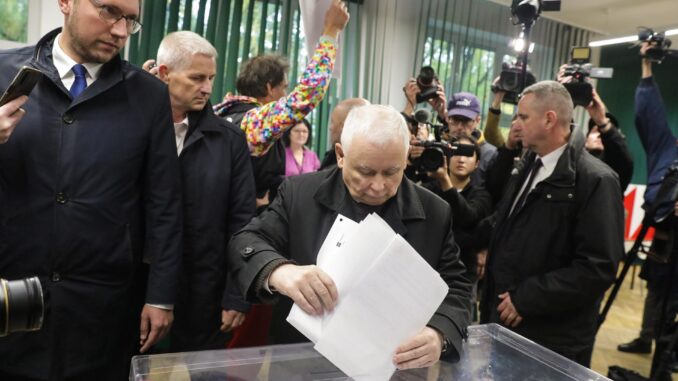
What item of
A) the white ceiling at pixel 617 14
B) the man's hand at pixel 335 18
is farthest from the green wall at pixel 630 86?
the man's hand at pixel 335 18

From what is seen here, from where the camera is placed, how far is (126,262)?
4.22 ft

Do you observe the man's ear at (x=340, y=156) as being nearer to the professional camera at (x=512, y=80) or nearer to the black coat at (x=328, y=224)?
the black coat at (x=328, y=224)

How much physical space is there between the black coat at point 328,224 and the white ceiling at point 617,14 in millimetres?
5141

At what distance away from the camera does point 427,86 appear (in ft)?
9.97

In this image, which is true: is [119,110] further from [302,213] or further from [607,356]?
[607,356]

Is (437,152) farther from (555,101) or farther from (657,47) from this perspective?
(657,47)

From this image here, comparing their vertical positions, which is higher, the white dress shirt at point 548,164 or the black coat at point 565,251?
the white dress shirt at point 548,164

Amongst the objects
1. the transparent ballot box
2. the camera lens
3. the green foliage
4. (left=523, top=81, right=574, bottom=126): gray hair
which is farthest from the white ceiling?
the transparent ballot box

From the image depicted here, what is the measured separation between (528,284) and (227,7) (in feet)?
11.2

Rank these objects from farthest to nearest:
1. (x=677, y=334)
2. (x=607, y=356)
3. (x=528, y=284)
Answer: (x=607, y=356) < (x=677, y=334) < (x=528, y=284)

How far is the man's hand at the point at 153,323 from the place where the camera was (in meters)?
1.37

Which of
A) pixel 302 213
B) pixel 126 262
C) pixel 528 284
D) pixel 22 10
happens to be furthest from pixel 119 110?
pixel 22 10

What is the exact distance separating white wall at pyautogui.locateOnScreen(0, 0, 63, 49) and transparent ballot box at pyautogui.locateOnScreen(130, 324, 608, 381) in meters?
3.44

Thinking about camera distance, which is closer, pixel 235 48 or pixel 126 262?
pixel 126 262
